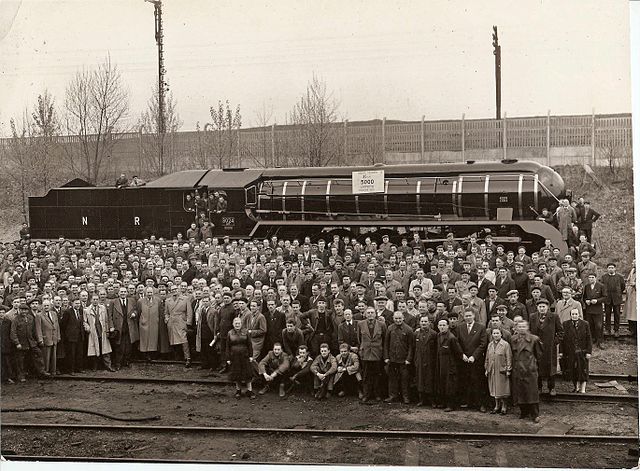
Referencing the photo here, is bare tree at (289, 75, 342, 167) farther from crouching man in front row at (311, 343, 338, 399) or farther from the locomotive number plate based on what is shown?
crouching man in front row at (311, 343, 338, 399)

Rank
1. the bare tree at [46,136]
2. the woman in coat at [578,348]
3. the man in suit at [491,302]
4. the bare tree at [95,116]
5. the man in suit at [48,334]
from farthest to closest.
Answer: the bare tree at [95,116] < the bare tree at [46,136] < the man in suit at [48,334] < the man in suit at [491,302] < the woman in coat at [578,348]

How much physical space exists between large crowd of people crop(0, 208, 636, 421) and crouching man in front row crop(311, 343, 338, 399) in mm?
29

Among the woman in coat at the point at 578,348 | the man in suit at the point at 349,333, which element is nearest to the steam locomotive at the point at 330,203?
the woman in coat at the point at 578,348

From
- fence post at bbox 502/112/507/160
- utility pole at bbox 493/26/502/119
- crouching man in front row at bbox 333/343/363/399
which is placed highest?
utility pole at bbox 493/26/502/119

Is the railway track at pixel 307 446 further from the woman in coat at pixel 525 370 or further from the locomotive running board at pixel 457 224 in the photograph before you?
the locomotive running board at pixel 457 224

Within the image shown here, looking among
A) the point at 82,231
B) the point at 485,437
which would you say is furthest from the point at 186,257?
the point at 485,437

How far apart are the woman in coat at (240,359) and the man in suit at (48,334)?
3036mm

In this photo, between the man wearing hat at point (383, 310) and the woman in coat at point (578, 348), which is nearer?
the woman in coat at point (578, 348)

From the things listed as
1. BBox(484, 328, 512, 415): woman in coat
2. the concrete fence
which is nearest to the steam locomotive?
the concrete fence

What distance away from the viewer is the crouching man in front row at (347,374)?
9.02 m

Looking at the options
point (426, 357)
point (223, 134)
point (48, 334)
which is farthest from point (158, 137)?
point (426, 357)

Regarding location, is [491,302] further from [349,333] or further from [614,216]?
[614,216]

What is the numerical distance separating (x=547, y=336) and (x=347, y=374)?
2793 millimetres

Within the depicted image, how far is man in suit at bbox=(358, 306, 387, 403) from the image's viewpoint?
354 inches
